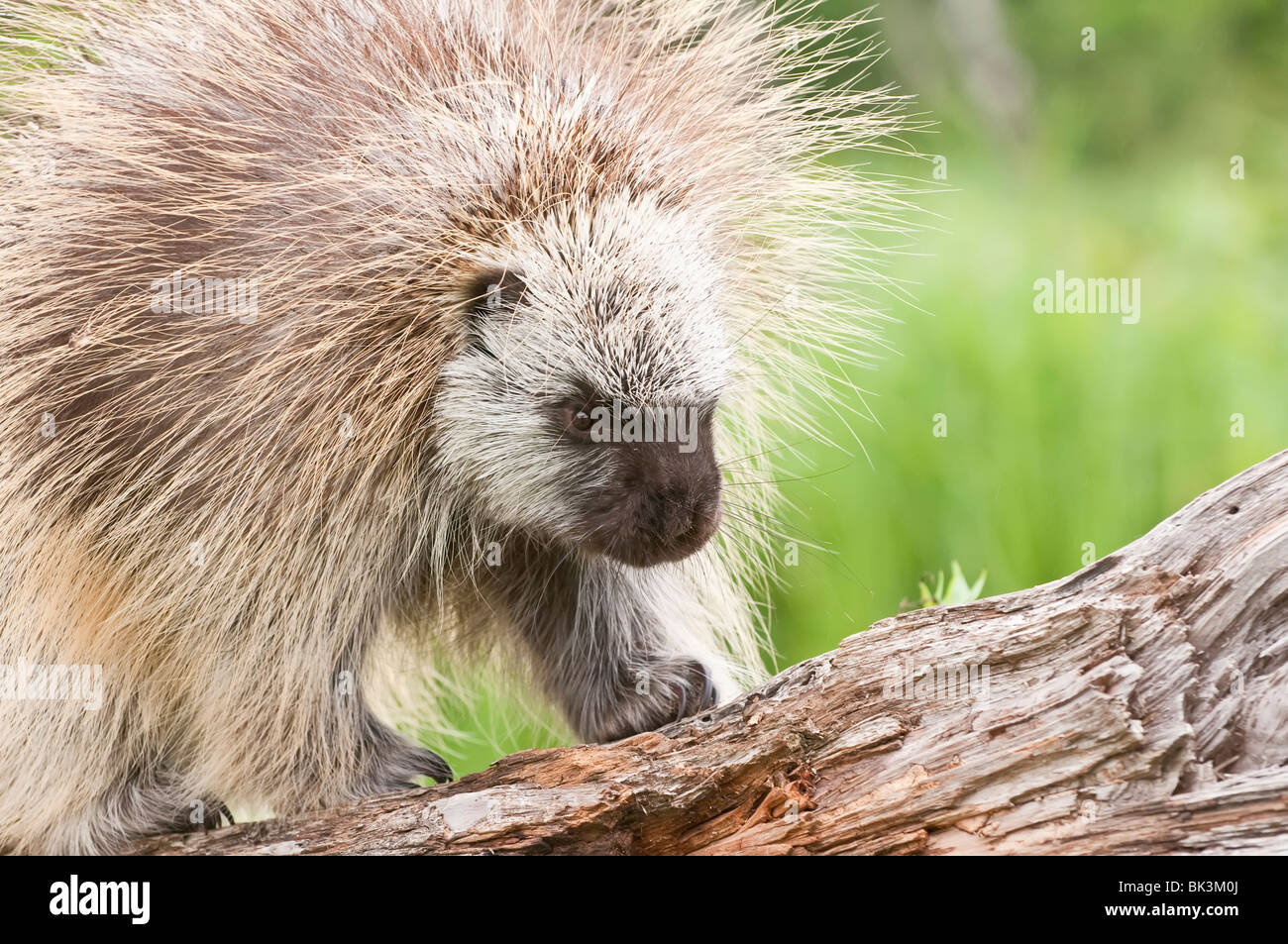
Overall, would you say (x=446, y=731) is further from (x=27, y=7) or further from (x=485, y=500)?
(x=27, y=7)

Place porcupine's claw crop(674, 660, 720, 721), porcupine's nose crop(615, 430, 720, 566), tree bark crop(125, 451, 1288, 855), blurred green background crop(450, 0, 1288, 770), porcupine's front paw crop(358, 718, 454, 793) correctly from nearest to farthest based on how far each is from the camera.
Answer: tree bark crop(125, 451, 1288, 855), porcupine's nose crop(615, 430, 720, 566), porcupine's front paw crop(358, 718, 454, 793), porcupine's claw crop(674, 660, 720, 721), blurred green background crop(450, 0, 1288, 770)

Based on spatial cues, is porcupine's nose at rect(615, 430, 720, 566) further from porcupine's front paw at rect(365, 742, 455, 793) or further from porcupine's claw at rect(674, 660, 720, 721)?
porcupine's front paw at rect(365, 742, 455, 793)

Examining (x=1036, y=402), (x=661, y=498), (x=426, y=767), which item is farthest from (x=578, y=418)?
(x=1036, y=402)

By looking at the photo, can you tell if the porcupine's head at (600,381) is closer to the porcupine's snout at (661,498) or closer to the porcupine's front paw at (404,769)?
the porcupine's snout at (661,498)

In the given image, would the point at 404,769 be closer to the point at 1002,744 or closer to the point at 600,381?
the point at 600,381

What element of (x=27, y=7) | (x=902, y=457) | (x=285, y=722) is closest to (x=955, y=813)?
(x=285, y=722)

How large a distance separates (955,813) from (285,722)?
4.54 feet

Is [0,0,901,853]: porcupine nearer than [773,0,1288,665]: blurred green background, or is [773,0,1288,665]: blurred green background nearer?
[0,0,901,853]: porcupine

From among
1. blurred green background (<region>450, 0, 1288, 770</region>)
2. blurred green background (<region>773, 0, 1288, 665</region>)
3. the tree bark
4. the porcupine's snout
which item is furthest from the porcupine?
blurred green background (<region>773, 0, 1288, 665</region>)

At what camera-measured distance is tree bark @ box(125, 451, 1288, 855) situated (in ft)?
6.68

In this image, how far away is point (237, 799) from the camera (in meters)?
2.76

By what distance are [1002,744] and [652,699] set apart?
994mm

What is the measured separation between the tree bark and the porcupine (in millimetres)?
399

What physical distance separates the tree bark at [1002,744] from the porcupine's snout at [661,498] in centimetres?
33
